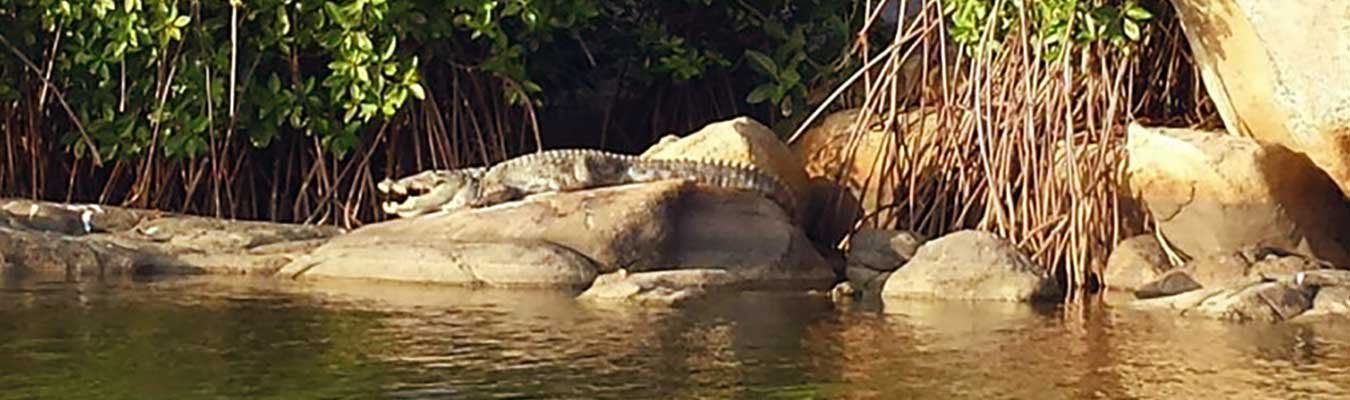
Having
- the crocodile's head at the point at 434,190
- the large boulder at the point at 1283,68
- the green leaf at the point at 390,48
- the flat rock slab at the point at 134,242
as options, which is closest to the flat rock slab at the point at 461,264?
the flat rock slab at the point at 134,242

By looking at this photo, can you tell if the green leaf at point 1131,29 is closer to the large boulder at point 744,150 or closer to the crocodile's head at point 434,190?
the large boulder at point 744,150

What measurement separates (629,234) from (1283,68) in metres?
3.16

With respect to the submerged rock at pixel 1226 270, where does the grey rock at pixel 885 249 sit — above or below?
above

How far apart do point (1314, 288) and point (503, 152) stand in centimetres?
548

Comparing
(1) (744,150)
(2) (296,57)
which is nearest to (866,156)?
(1) (744,150)

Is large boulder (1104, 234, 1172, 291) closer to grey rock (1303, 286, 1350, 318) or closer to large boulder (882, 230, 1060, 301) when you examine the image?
large boulder (882, 230, 1060, 301)

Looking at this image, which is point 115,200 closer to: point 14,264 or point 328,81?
point 328,81

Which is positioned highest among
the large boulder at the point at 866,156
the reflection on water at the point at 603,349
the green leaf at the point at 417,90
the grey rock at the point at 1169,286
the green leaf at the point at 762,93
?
the green leaf at the point at 762,93

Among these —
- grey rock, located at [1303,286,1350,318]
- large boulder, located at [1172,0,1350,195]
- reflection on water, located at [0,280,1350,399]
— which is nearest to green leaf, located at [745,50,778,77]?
large boulder, located at [1172,0,1350,195]

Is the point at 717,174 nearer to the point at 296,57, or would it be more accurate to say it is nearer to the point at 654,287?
the point at 654,287

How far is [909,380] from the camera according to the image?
895 centimetres

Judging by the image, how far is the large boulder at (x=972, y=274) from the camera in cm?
1203

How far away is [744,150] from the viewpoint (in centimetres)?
1382

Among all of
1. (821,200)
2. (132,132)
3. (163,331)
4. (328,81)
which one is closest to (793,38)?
(821,200)
